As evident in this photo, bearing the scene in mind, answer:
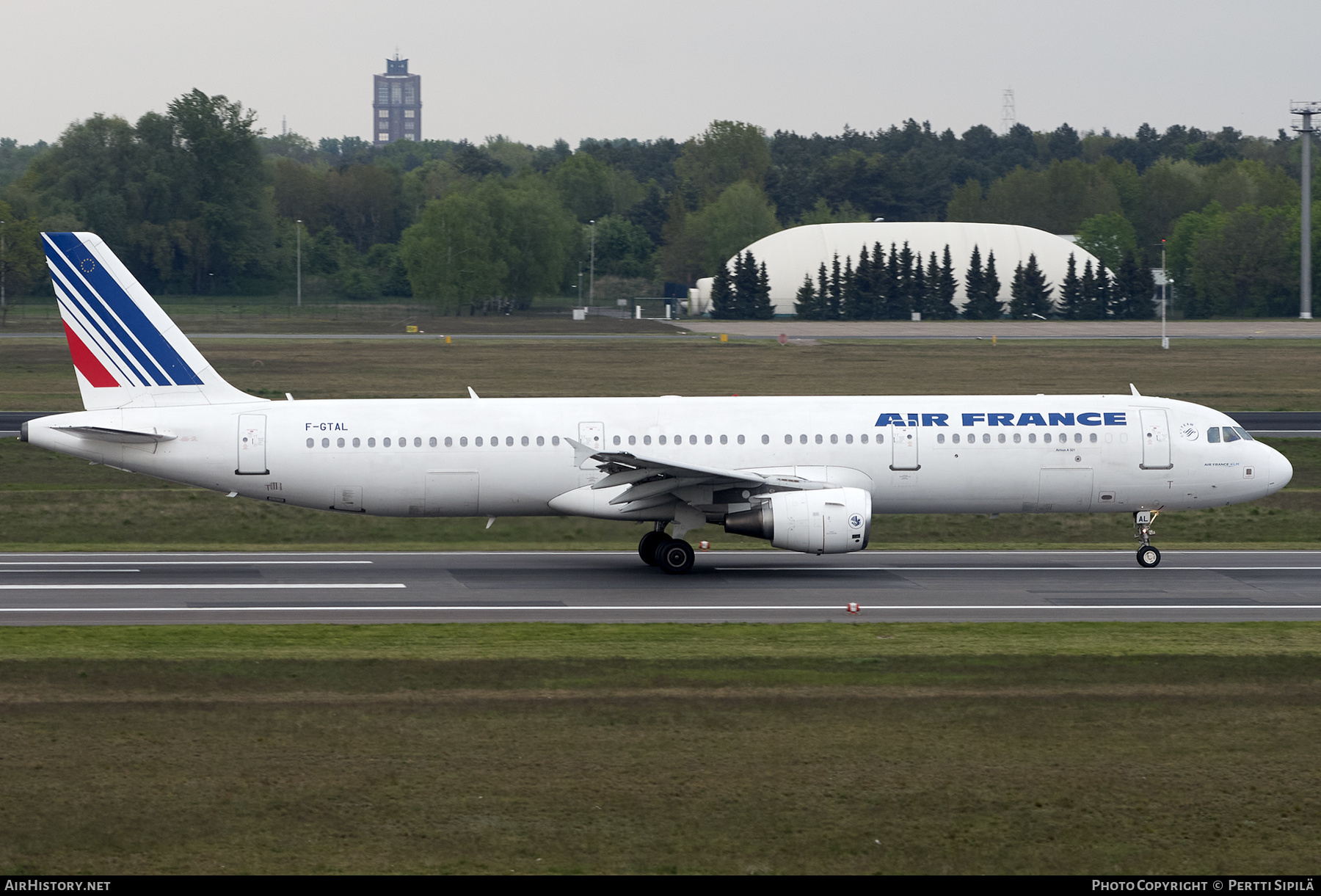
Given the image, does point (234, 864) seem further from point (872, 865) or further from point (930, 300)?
point (930, 300)

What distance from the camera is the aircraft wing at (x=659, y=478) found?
2822 cm

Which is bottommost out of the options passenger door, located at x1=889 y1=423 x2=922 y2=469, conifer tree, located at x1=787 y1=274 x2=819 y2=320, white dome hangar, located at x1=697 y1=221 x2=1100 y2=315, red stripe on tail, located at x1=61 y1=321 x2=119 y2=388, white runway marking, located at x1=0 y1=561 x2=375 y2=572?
white runway marking, located at x1=0 y1=561 x2=375 y2=572

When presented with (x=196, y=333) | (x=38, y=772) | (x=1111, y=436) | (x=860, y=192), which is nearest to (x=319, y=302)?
(x=196, y=333)

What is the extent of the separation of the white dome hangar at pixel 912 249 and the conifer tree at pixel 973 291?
286 cm

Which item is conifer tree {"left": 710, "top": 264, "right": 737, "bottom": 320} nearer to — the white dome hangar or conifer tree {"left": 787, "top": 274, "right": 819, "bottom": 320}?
the white dome hangar

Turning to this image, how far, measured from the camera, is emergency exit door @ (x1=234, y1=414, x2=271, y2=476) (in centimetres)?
2995

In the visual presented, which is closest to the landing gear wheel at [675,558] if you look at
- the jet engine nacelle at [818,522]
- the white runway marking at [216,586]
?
the jet engine nacelle at [818,522]

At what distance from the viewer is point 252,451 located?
29953mm

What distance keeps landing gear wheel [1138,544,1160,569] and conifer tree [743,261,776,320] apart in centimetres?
10864

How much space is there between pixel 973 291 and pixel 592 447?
371 feet

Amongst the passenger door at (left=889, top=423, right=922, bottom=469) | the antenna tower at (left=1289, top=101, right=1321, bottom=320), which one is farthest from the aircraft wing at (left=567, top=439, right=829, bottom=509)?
the antenna tower at (left=1289, top=101, right=1321, bottom=320)

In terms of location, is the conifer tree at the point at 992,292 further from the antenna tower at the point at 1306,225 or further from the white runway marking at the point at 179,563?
the white runway marking at the point at 179,563

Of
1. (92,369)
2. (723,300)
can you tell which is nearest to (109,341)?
(92,369)

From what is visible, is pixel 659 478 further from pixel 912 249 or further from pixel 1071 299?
pixel 912 249
